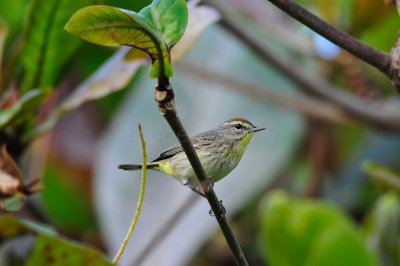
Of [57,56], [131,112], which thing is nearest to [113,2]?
[131,112]

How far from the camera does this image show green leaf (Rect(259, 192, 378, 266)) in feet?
6.61

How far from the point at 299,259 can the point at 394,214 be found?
35cm

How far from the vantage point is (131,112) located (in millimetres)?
3193

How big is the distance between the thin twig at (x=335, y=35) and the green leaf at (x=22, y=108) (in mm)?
947

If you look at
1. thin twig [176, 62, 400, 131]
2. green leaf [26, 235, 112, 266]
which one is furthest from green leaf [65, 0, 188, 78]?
thin twig [176, 62, 400, 131]

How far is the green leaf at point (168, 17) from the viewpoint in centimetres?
115

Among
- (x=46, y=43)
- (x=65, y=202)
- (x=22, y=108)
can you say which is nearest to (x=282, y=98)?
(x=65, y=202)

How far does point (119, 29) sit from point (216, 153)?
115cm

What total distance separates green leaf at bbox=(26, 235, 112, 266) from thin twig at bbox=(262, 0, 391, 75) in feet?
2.57

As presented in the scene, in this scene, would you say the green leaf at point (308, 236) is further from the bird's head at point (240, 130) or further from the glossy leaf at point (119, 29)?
the glossy leaf at point (119, 29)

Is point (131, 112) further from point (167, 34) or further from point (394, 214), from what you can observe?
point (167, 34)

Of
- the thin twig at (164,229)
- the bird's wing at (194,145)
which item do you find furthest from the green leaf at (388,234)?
the thin twig at (164,229)

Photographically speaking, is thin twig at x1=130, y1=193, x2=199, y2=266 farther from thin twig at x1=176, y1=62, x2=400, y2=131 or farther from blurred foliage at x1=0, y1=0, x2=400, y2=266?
thin twig at x1=176, y1=62, x2=400, y2=131

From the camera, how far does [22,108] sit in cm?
189
